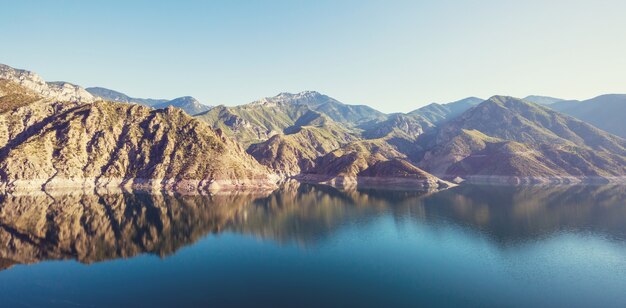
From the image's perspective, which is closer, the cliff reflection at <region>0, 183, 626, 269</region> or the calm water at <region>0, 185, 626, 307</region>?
the calm water at <region>0, 185, 626, 307</region>

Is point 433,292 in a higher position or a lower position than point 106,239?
lower

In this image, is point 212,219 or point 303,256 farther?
point 212,219

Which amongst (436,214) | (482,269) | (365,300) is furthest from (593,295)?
(436,214)

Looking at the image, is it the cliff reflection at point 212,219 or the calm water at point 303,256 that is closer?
the calm water at point 303,256

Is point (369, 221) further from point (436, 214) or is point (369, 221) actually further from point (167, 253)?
point (167, 253)
